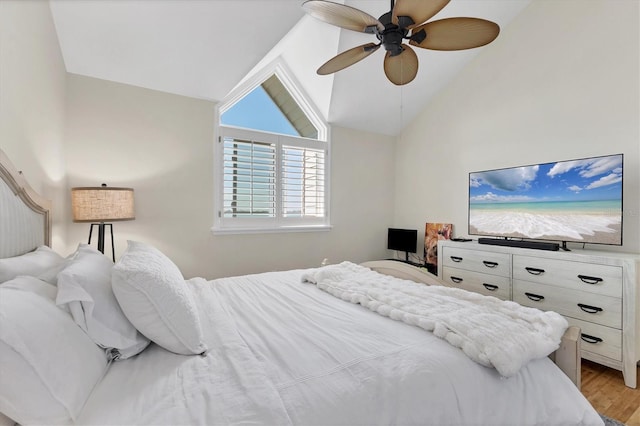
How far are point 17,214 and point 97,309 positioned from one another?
85cm

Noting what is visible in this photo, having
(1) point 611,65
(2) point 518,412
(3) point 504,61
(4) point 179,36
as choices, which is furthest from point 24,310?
(3) point 504,61

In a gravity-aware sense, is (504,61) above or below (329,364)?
above

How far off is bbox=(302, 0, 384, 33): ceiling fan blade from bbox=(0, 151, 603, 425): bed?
4.88ft

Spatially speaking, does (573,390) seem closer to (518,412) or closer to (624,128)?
(518,412)

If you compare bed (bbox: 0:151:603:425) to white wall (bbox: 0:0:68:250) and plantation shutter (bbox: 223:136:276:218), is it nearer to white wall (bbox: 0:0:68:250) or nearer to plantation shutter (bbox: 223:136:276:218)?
white wall (bbox: 0:0:68:250)

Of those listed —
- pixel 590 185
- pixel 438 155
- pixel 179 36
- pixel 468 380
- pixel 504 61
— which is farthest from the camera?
pixel 438 155

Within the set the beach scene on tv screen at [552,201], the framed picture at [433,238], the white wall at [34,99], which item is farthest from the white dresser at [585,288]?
the white wall at [34,99]

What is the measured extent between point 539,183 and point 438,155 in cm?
131

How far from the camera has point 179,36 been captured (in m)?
2.40

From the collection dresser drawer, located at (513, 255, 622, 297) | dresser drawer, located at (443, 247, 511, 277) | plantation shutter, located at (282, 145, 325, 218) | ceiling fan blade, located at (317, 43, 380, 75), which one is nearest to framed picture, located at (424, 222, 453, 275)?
dresser drawer, located at (443, 247, 511, 277)

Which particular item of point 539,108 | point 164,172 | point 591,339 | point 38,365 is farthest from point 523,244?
point 164,172

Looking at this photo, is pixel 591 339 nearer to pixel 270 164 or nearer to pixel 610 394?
pixel 610 394

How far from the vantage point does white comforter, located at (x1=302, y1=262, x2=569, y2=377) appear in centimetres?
98

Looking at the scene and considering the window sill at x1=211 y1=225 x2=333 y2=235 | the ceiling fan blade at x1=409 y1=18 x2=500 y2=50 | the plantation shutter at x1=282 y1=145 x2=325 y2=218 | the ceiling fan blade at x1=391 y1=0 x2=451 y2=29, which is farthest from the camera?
the plantation shutter at x1=282 y1=145 x2=325 y2=218
